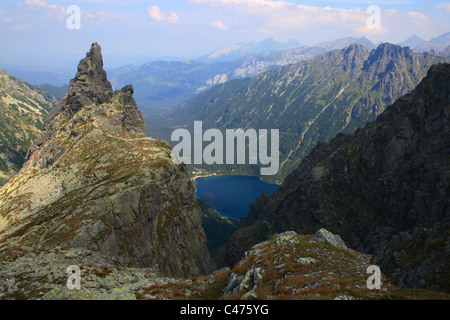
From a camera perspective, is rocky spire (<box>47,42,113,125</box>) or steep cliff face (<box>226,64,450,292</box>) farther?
rocky spire (<box>47,42,113,125</box>)

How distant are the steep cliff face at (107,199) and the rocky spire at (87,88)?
7.31m

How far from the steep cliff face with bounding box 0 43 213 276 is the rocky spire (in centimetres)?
731

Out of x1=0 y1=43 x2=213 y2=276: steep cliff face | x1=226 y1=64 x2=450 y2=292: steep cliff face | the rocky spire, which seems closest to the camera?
x1=0 y1=43 x2=213 y2=276: steep cliff face

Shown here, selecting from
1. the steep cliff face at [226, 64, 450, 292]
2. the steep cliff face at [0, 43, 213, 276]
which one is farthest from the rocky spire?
the steep cliff face at [226, 64, 450, 292]

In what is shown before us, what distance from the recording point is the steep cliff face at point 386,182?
8719 cm

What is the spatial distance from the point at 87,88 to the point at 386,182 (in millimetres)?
142251

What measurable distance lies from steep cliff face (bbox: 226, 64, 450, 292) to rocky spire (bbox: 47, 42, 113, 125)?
338 ft

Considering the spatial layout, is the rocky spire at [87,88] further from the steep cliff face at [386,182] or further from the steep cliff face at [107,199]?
the steep cliff face at [386,182]

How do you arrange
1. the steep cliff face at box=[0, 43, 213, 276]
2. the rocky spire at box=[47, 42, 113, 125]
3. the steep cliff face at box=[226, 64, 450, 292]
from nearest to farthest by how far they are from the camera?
the steep cliff face at box=[0, 43, 213, 276] → the steep cliff face at box=[226, 64, 450, 292] → the rocky spire at box=[47, 42, 113, 125]

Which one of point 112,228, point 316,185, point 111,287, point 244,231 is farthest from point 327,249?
point 244,231

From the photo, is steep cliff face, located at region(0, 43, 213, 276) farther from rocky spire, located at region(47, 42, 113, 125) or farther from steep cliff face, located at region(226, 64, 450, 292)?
steep cliff face, located at region(226, 64, 450, 292)

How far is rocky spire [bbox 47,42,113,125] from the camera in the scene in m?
130

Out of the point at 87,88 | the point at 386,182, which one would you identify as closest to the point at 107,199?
the point at 87,88

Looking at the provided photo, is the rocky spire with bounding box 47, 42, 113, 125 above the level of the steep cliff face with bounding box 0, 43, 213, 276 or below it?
A: above
